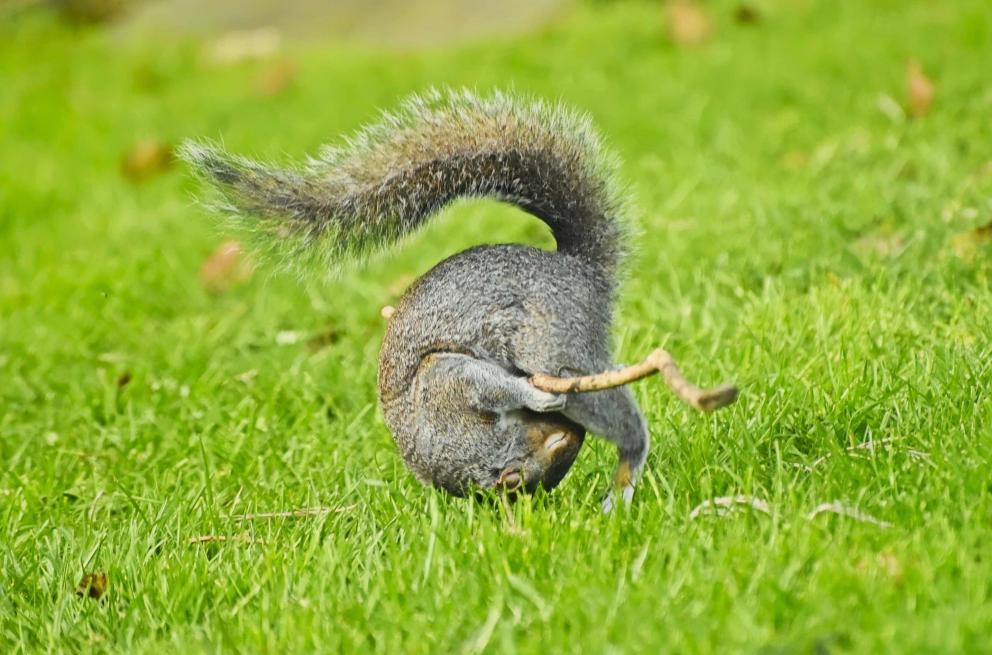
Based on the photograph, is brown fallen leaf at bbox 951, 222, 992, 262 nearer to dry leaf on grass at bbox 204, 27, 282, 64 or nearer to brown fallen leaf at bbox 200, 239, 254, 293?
brown fallen leaf at bbox 200, 239, 254, 293

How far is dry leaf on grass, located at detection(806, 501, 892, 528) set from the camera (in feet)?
6.96

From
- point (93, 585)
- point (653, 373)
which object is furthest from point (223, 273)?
point (653, 373)

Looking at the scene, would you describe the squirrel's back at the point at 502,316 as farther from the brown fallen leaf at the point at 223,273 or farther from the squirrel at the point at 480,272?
the brown fallen leaf at the point at 223,273

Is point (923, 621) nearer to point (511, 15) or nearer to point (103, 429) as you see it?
point (103, 429)

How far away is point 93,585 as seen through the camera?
8.06 feet

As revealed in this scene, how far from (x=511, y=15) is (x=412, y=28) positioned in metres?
0.67

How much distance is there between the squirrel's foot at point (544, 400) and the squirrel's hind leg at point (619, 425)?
0.11ft

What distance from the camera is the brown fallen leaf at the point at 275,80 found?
771 centimetres

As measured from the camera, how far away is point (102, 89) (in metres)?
8.52

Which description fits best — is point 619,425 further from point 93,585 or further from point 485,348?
point 93,585

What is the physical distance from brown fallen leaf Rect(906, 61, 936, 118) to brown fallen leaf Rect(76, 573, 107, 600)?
3961 mm

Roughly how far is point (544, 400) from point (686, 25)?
5433mm

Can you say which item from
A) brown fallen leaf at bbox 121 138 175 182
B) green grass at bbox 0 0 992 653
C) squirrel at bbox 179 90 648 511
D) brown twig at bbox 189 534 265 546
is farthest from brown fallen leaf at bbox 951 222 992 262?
brown fallen leaf at bbox 121 138 175 182

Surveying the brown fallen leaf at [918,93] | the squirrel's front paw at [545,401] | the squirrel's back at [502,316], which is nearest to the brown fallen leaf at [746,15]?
the brown fallen leaf at [918,93]
